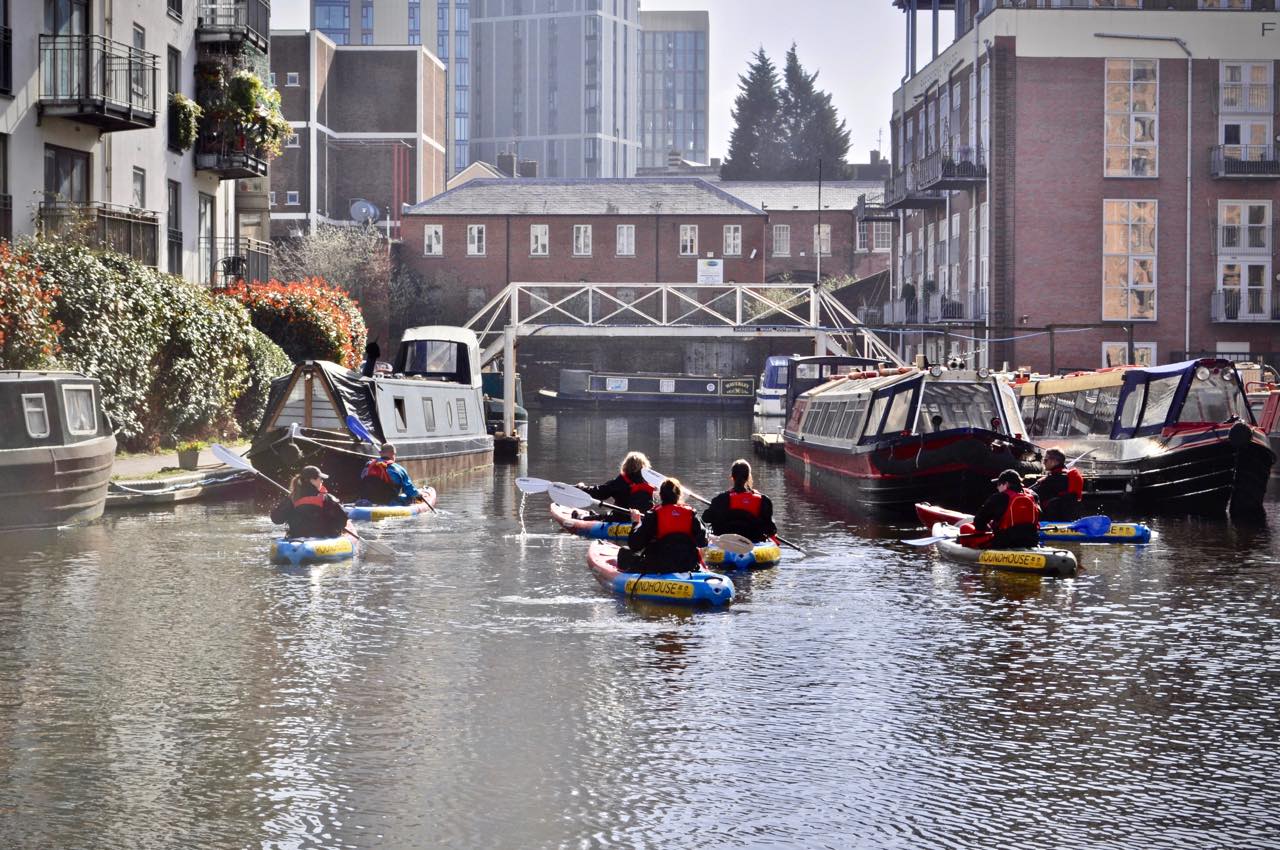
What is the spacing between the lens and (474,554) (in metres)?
23.3

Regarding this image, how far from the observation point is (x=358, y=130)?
96.0 m

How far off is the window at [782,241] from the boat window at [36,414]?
79176mm

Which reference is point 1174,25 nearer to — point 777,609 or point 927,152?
point 927,152

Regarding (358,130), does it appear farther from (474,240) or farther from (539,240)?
(539,240)

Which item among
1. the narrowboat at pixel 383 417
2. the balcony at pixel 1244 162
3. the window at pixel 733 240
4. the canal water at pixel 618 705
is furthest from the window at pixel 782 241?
the canal water at pixel 618 705

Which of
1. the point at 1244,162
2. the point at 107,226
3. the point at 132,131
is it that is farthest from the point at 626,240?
the point at 107,226

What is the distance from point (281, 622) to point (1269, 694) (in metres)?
9.41

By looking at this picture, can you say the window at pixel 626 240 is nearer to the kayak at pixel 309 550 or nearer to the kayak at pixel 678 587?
the kayak at pixel 309 550

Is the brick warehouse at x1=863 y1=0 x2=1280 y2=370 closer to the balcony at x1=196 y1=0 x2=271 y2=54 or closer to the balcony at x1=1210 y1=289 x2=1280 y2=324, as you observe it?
the balcony at x1=1210 y1=289 x2=1280 y2=324

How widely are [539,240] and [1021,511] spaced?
6863 centimetres

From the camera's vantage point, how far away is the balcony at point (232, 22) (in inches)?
1789

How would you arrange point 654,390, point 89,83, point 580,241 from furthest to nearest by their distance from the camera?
1. point 580,241
2. point 654,390
3. point 89,83

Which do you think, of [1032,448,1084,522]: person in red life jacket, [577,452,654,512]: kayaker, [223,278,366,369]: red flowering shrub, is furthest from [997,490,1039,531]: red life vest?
[223,278,366,369]: red flowering shrub

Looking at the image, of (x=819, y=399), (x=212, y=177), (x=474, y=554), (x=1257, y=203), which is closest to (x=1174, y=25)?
(x=1257, y=203)
